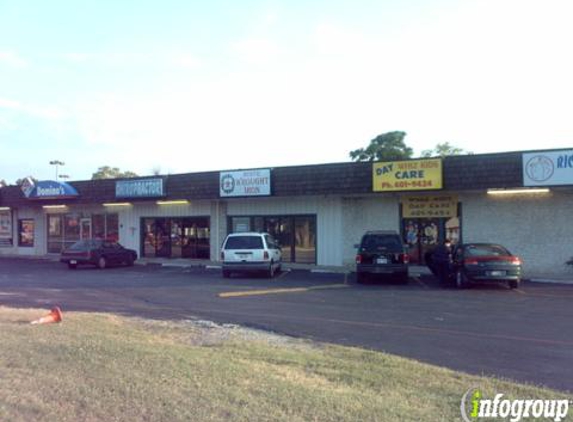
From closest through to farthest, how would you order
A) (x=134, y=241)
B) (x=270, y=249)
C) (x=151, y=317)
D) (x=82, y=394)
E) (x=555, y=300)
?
(x=82, y=394) → (x=151, y=317) → (x=555, y=300) → (x=270, y=249) → (x=134, y=241)

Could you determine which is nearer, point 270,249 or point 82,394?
point 82,394

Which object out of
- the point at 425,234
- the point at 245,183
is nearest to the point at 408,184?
the point at 425,234

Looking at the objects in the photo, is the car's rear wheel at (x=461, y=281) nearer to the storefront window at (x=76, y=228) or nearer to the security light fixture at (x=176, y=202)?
the security light fixture at (x=176, y=202)

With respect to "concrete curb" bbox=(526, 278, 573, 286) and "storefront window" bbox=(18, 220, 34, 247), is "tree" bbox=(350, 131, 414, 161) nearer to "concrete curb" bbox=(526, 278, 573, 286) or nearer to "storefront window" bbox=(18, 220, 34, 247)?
"storefront window" bbox=(18, 220, 34, 247)

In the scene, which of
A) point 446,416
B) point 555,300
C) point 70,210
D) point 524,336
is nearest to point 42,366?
point 446,416

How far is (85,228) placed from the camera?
34125 millimetres

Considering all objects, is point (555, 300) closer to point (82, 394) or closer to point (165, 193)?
point (82, 394)

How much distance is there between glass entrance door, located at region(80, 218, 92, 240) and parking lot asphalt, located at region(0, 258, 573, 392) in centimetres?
1201

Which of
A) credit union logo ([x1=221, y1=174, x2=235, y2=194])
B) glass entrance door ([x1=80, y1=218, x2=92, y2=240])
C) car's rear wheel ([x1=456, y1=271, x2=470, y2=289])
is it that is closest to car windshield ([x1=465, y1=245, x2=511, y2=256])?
car's rear wheel ([x1=456, y1=271, x2=470, y2=289])

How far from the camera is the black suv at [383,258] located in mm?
18547

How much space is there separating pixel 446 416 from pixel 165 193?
2500cm

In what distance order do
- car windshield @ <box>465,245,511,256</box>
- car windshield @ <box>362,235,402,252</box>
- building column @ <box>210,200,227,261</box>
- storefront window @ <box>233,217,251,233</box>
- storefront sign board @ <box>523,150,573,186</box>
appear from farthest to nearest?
1. building column @ <box>210,200,227,261</box>
2. storefront window @ <box>233,217,251,233</box>
3. storefront sign board @ <box>523,150,573,186</box>
4. car windshield @ <box>362,235,402,252</box>
5. car windshield @ <box>465,245,511,256</box>

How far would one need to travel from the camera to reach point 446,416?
512 centimetres

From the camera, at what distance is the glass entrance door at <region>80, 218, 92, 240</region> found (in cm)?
3391
